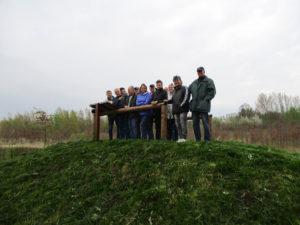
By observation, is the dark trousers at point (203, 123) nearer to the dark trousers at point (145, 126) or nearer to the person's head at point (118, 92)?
the dark trousers at point (145, 126)

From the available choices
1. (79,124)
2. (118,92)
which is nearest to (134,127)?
(118,92)

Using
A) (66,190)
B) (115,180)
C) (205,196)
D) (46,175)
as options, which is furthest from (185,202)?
(46,175)

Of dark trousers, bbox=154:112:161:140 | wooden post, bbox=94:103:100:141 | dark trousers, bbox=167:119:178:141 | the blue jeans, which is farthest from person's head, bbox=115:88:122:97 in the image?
dark trousers, bbox=167:119:178:141

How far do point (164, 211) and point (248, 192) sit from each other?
1.46 m

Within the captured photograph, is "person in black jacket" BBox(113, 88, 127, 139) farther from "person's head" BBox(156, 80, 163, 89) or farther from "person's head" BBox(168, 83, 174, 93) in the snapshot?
"person's head" BBox(168, 83, 174, 93)

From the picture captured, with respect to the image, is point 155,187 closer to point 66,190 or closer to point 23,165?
point 66,190

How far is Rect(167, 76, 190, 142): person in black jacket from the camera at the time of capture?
10648 mm

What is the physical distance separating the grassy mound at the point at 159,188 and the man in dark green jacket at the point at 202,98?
1.55 m

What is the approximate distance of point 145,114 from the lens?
11477 mm

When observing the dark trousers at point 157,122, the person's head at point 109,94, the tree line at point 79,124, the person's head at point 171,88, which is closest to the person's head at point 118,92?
the person's head at point 109,94

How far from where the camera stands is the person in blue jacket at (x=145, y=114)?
11.5 m

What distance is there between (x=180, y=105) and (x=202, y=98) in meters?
0.66

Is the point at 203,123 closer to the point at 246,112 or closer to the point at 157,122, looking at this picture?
the point at 157,122

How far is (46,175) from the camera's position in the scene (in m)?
9.73
